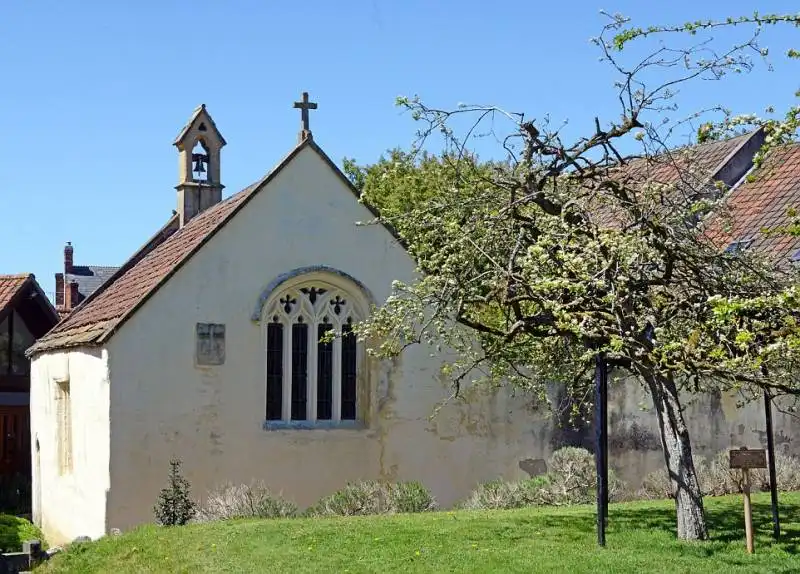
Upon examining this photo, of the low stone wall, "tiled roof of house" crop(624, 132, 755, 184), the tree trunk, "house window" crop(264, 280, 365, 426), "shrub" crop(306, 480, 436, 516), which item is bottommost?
the low stone wall

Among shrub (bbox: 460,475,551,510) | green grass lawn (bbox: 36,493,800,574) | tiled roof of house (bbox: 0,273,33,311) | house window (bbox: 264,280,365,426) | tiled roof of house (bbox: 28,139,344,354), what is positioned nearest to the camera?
green grass lawn (bbox: 36,493,800,574)

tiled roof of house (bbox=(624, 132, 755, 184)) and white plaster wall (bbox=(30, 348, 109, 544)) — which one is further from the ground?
tiled roof of house (bbox=(624, 132, 755, 184))

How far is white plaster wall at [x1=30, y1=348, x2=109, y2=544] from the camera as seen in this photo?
1788 cm

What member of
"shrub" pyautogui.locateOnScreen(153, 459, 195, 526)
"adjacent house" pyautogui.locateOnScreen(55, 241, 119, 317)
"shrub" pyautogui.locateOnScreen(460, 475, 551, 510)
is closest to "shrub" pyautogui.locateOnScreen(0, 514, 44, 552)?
"shrub" pyautogui.locateOnScreen(153, 459, 195, 526)

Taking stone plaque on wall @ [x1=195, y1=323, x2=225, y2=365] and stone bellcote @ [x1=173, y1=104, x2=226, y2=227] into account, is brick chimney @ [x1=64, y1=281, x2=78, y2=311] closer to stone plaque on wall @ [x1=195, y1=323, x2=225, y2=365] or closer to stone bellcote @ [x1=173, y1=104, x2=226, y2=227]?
stone bellcote @ [x1=173, y1=104, x2=226, y2=227]

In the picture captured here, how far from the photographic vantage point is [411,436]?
19578 mm

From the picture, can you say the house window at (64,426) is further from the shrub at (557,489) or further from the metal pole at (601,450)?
the metal pole at (601,450)

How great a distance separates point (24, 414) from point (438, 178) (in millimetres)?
15876

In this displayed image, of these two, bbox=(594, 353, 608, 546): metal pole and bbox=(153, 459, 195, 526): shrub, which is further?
bbox=(153, 459, 195, 526): shrub

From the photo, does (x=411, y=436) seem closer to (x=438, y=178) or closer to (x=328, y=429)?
(x=328, y=429)

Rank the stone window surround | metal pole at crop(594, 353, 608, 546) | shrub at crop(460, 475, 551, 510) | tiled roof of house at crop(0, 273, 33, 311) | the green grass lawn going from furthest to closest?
tiled roof of house at crop(0, 273, 33, 311) < the stone window surround < shrub at crop(460, 475, 551, 510) < metal pole at crop(594, 353, 608, 546) < the green grass lawn

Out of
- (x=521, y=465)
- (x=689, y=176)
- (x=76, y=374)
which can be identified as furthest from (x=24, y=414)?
(x=689, y=176)

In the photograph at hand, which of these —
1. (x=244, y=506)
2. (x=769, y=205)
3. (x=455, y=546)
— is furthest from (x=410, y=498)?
(x=769, y=205)

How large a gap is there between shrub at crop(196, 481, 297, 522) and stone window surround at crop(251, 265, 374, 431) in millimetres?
1466
